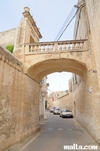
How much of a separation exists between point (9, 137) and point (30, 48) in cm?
572

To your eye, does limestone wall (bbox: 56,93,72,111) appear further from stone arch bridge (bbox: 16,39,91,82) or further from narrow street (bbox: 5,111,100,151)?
stone arch bridge (bbox: 16,39,91,82)

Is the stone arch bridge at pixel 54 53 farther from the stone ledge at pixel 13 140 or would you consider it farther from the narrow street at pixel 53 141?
the narrow street at pixel 53 141

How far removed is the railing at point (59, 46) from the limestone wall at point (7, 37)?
3.25 m

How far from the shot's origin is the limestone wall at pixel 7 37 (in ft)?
34.7

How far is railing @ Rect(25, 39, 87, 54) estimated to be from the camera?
7798 millimetres

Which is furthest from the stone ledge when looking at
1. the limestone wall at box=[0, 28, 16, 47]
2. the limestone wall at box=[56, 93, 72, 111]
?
the limestone wall at box=[56, 93, 72, 111]

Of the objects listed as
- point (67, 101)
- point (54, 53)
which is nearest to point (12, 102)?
point (54, 53)

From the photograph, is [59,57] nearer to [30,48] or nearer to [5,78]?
[30,48]

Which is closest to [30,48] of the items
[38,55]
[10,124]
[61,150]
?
[38,55]

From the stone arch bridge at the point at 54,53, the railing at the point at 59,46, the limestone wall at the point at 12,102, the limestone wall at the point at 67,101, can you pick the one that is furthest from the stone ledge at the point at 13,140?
the limestone wall at the point at 67,101

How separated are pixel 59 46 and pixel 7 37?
582 cm

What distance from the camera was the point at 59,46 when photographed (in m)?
8.02

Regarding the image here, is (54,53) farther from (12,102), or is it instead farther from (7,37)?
(7,37)

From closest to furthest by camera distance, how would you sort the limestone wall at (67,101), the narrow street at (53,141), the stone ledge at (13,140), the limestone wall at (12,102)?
the stone ledge at (13,140)
the limestone wall at (12,102)
the narrow street at (53,141)
the limestone wall at (67,101)
